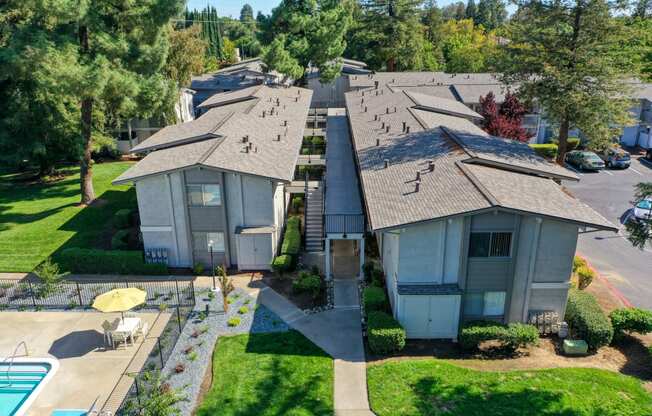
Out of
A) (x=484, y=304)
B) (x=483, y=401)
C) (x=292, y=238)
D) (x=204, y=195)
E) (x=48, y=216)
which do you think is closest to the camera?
(x=483, y=401)

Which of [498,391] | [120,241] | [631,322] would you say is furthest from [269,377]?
[631,322]

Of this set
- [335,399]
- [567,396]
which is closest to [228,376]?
[335,399]

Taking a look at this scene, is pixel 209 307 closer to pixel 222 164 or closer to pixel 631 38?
pixel 222 164

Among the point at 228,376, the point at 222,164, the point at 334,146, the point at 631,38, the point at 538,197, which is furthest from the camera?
the point at 334,146

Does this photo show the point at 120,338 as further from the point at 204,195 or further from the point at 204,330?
the point at 204,195

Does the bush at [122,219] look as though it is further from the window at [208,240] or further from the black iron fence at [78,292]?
the window at [208,240]
